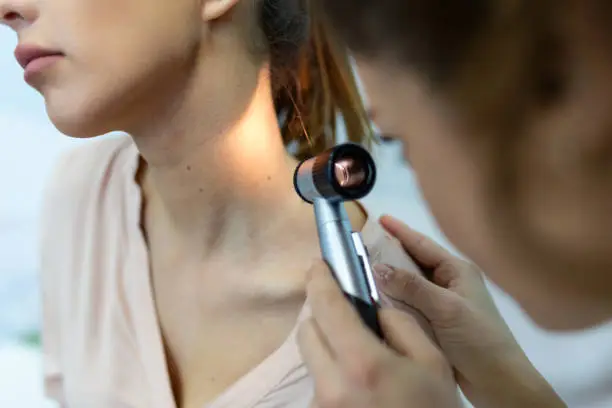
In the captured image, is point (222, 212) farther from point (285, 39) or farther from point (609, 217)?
point (609, 217)

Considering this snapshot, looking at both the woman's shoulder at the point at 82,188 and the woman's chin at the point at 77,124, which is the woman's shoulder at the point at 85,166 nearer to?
the woman's shoulder at the point at 82,188

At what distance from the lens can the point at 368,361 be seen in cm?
33

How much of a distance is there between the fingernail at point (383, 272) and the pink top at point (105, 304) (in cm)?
11

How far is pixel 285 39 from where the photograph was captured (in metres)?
0.51

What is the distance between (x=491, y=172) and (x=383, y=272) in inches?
5.2

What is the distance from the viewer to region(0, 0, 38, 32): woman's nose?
0.51 m

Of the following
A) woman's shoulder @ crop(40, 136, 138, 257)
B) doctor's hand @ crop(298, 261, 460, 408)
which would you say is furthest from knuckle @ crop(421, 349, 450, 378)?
woman's shoulder @ crop(40, 136, 138, 257)

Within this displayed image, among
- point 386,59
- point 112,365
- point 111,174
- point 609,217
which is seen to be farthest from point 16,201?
point 609,217

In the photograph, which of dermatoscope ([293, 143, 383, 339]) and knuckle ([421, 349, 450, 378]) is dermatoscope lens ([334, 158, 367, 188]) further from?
knuckle ([421, 349, 450, 378])

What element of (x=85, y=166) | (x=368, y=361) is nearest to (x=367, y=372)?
(x=368, y=361)

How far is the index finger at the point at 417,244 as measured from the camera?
0.40 meters

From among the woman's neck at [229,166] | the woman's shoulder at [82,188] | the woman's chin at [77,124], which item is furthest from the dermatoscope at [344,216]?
the woman's shoulder at [82,188]

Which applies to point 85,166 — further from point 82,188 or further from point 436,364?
point 436,364

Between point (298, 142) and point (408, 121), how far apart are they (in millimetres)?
164
